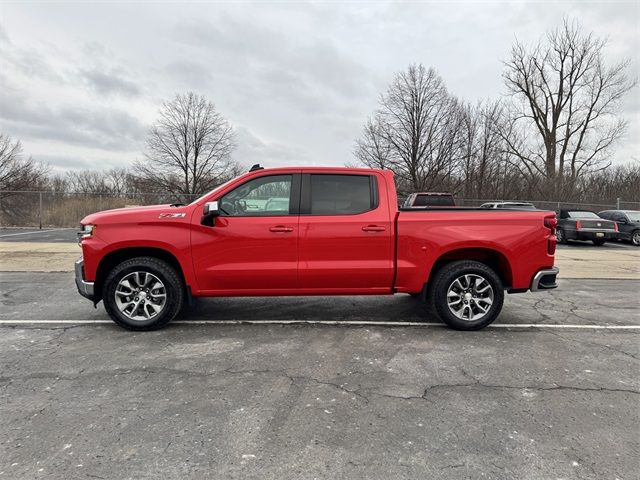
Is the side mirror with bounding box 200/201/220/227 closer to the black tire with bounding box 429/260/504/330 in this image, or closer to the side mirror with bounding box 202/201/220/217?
the side mirror with bounding box 202/201/220/217

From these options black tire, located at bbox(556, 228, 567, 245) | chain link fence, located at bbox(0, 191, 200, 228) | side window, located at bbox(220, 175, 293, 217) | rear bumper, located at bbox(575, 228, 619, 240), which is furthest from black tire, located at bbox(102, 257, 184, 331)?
chain link fence, located at bbox(0, 191, 200, 228)

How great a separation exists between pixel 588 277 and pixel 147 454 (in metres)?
9.84

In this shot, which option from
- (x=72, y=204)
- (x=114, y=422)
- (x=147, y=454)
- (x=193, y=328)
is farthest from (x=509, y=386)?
(x=72, y=204)

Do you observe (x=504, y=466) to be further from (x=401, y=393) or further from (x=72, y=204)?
(x=72, y=204)

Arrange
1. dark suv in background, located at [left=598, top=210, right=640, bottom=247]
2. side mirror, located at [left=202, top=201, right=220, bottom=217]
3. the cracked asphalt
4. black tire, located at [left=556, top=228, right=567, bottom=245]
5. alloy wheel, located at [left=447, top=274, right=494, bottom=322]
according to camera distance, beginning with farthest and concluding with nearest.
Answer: dark suv in background, located at [left=598, top=210, right=640, bottom=247]
black tire, located at [left=556, top=228, right=567, bottom=245]
alloy wheel, located at [left=447, top=274, right=494, bottom=322]
side mirror, located at [left=202, top=201, right=220, bottom=217]
the cracked asphalt

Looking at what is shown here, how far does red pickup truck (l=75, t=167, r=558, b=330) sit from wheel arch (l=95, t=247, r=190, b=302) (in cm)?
1

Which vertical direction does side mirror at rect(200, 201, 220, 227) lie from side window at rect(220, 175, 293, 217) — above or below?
below

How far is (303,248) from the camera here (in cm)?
525

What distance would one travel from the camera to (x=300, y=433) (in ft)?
9.87

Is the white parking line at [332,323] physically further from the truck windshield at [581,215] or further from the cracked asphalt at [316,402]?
the truck windshield at [581,215]

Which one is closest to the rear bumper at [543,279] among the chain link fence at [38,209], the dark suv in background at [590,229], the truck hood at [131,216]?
the truck hood at [131,216]

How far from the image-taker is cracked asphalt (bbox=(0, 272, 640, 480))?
2.68m

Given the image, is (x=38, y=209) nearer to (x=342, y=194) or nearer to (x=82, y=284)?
(x=82, y=284)

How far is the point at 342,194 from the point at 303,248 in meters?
0.83
